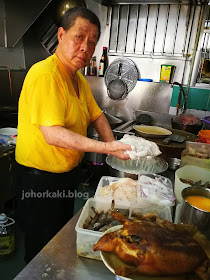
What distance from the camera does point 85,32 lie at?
1.50 meters

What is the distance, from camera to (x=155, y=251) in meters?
0.77

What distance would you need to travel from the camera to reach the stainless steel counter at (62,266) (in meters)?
0.93

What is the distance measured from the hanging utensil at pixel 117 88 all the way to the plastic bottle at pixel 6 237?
2.69 metres

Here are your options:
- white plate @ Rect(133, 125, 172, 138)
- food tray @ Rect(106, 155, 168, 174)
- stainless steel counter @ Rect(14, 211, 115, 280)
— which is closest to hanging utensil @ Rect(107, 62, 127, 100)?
white plate @ Rect(133, 125, 172, 138)

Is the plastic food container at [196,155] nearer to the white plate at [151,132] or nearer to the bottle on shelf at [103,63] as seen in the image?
the white plate at [151,132]

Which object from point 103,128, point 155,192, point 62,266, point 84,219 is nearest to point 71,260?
point 62,266

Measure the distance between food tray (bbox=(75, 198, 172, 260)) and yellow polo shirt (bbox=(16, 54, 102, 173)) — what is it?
501 millimetres

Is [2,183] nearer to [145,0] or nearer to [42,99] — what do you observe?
[42,99]

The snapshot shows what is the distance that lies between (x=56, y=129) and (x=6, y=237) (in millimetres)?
1544

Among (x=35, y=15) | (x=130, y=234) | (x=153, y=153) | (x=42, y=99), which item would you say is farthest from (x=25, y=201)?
(x=35, y=15)

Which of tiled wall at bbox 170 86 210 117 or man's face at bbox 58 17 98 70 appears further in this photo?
tiled wall at bbox 170 86 210 117

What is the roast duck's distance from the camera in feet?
2.52

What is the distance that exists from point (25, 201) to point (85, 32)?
1.27m

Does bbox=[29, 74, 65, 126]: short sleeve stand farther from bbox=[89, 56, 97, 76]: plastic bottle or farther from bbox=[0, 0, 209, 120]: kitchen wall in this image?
bbox=[89, 56, 97, 76]: plastic bottle
